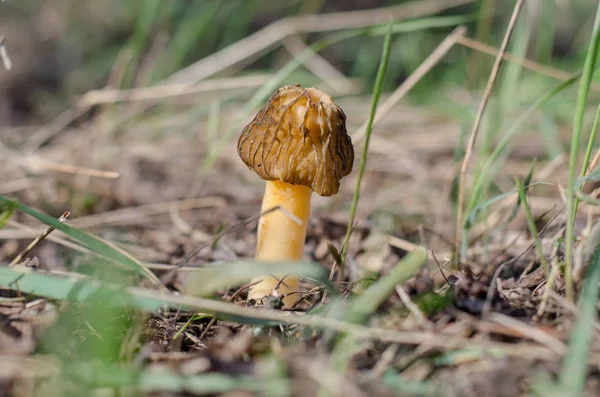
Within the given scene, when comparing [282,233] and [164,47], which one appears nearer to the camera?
[282,233]

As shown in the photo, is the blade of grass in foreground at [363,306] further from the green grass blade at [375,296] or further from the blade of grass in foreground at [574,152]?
the blade of grass in foreground at [574,152]

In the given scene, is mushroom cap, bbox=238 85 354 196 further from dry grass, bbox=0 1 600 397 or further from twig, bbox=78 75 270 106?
twig, bbox=78 75 270 106

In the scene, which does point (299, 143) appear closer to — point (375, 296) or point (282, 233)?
point (282, 233)

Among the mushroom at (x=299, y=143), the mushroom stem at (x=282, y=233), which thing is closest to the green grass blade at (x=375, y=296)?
the mushroom at (x=299, y=143)

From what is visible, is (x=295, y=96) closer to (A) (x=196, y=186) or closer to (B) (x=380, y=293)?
(B) (x=380, y=293)

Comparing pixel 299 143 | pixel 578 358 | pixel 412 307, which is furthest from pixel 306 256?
pixel 578 358

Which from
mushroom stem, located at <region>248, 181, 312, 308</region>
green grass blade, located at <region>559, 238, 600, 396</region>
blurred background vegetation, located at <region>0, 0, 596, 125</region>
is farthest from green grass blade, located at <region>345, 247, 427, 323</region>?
blurred background vegetation, located at <region>0, 0, 596, 125</region>
